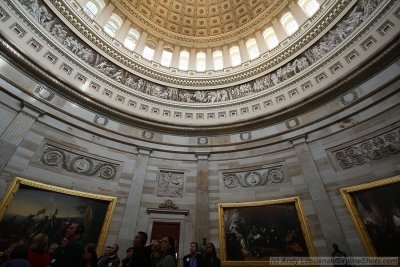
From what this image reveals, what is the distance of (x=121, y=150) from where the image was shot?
11.2 m

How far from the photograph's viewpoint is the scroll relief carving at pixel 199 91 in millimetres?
11039

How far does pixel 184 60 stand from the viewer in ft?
59.7

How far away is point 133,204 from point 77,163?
307 centimetres

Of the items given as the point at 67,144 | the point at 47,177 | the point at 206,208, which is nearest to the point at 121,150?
the point at 67,144

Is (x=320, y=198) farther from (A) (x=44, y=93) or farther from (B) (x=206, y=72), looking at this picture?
(A) (x=44, y=93)

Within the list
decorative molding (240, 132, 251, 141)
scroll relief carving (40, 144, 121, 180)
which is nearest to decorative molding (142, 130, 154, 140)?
scroll relief carving (40, 144, 121, 180)

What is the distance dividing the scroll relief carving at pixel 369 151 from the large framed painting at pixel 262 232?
245 centimetres

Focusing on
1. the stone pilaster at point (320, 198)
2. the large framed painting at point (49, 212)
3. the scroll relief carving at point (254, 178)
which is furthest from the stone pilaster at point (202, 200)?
the stone pilaster at point (320, 198)

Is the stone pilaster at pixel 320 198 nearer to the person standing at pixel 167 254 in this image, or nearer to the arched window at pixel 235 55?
the person standing at pixel 167 254

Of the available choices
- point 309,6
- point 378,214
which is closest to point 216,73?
point 309,6

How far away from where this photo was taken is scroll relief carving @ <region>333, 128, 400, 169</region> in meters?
7.92

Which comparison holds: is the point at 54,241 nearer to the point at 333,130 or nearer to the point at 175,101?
the point at 175,101

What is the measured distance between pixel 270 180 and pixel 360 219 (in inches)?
143

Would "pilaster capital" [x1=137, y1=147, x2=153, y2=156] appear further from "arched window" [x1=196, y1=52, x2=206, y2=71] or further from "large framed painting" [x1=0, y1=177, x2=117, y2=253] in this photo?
"arched window" [x1=196, y1=52, x2=206, y2=71]
